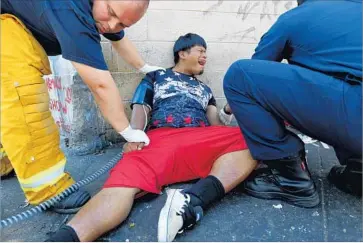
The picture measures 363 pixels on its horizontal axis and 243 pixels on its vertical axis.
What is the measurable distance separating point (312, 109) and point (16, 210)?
1.69 m

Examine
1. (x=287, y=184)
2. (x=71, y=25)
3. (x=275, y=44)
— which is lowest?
(x=287, y=184)

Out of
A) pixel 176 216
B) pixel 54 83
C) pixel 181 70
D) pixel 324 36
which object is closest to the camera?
pixel 176 216

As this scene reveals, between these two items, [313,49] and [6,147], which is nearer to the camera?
[6,147]

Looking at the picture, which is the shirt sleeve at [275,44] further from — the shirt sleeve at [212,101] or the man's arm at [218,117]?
the shirt sleeve at [212,101]

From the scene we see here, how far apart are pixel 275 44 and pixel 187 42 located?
1.00 meters

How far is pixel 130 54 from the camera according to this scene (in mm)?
2631

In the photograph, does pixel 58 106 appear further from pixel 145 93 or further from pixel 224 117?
pixel 224 117

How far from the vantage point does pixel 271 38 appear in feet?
6.27

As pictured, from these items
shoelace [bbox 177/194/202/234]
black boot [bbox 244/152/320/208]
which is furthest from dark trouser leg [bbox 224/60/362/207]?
shoelace [bbox 177/194/202/234]

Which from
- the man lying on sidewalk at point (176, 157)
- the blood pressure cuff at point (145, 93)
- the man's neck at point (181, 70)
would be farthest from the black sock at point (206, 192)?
the man's neck at point (181, 70)

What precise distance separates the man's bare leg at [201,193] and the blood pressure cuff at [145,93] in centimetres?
84

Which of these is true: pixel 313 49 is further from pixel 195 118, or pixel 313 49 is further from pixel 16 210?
pixel 16 210

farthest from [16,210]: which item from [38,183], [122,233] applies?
[122,233]

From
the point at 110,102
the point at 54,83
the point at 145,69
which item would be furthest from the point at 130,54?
the point at 110,102
